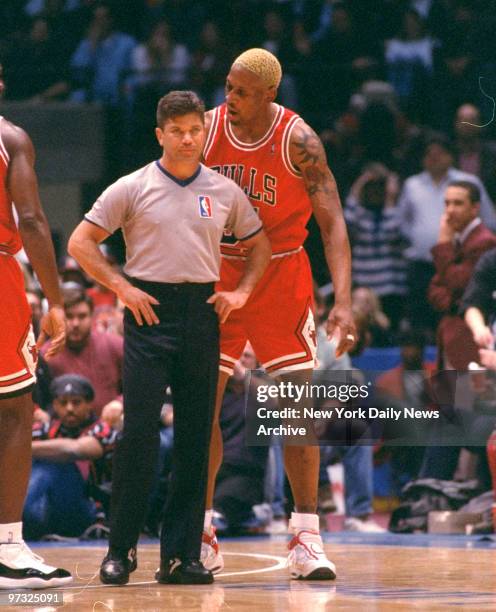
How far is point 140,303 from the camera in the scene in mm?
5195

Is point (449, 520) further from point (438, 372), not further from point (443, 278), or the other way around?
point (443, 278)

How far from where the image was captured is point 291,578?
18.5ft

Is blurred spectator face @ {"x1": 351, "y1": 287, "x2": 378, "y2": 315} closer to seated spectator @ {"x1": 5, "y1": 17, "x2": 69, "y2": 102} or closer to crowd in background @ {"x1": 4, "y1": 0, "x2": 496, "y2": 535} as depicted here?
crowd in background @ {"x1": 4, "y1": 0, "x2": 496, "y2": 535}

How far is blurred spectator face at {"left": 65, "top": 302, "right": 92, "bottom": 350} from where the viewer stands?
8867 millimetres

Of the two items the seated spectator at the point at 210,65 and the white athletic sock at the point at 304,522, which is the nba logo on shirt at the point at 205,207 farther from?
the seated spectator at the point at 210,65

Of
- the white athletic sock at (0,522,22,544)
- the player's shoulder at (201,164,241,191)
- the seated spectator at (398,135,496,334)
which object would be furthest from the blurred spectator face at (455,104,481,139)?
the white athletic sock at (0,522,22,544)

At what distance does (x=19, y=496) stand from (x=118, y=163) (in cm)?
855

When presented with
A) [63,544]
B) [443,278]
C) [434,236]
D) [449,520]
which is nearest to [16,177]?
[63,544]

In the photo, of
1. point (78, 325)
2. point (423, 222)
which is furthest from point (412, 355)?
point (78, 325)

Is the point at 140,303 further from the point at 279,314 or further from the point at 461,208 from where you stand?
the point at 461,208

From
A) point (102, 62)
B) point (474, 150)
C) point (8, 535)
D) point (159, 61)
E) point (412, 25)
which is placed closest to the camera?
point (8, 535)

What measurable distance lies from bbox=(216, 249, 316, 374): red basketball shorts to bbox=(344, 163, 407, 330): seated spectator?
5.35 metres

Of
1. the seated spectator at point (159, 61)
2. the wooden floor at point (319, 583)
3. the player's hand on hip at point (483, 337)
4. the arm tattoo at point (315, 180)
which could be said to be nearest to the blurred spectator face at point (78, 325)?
the wooden floor at point (319, 583)

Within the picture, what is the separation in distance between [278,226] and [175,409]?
0.96 metres
